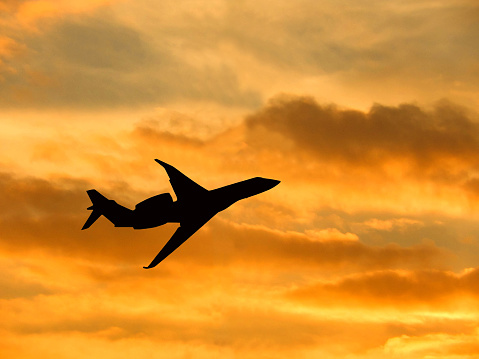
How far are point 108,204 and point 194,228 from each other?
A: 1774 cm

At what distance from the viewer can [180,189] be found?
8794 cm

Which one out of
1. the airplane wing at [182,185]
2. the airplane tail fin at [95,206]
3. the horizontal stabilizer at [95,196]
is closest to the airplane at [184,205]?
the airplane wing at [182,185]

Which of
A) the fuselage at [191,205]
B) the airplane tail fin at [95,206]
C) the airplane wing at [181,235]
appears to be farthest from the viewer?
the airplane tail fin at [95,206]

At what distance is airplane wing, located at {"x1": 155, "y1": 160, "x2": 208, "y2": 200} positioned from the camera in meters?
87.8

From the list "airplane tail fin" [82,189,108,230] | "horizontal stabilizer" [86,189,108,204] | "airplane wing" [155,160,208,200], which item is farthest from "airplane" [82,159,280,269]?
"horizontal stabilizer" [86,189,108,204]

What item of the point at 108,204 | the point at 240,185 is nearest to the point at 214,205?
the point at 240,185

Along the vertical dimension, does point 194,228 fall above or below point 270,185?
below

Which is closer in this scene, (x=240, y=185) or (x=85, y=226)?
(x=240, y=185)

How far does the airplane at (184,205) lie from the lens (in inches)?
3460

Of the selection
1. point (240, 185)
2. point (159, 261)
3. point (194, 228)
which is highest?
point (240, 185)

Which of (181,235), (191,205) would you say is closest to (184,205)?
(191,205)

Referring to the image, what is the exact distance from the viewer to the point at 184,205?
8862cm

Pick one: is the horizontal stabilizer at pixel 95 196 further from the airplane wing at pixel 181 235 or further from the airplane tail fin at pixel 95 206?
the airplane wing at pixel 181 235

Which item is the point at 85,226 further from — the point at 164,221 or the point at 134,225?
the point at 164,221
